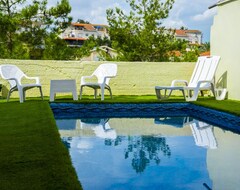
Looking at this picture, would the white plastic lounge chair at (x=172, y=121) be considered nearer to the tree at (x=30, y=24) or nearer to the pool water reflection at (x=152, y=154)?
the pool water reflection at (x=152, y=154)

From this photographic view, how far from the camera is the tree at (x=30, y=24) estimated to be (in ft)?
46.5

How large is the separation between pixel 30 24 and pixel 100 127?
30.0 ft

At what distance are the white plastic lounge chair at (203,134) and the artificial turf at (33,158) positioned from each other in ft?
7.01

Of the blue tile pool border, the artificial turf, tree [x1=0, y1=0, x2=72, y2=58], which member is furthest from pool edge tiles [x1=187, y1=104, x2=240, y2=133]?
tree [x1=0, y1=0, x2=72, y2=58]

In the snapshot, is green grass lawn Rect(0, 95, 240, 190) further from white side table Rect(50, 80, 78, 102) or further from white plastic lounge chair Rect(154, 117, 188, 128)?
white side table Rect(50, 80, 78, 102)

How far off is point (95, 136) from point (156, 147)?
1.21 m

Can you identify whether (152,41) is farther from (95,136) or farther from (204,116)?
(95,136)

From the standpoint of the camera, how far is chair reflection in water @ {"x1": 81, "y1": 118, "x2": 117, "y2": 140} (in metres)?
6.03

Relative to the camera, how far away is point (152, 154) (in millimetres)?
4703

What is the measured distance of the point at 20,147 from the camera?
363 centimetres

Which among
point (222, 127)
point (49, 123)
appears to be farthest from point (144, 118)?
point (49, 123)

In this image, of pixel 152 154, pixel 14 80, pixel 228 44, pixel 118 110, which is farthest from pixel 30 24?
pixel 152 154

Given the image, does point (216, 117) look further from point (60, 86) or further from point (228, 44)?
point (60, 86)

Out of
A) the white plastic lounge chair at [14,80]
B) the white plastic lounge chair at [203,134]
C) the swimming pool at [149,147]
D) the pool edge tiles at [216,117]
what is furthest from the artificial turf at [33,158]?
the pool edge tiles at [216,117]
